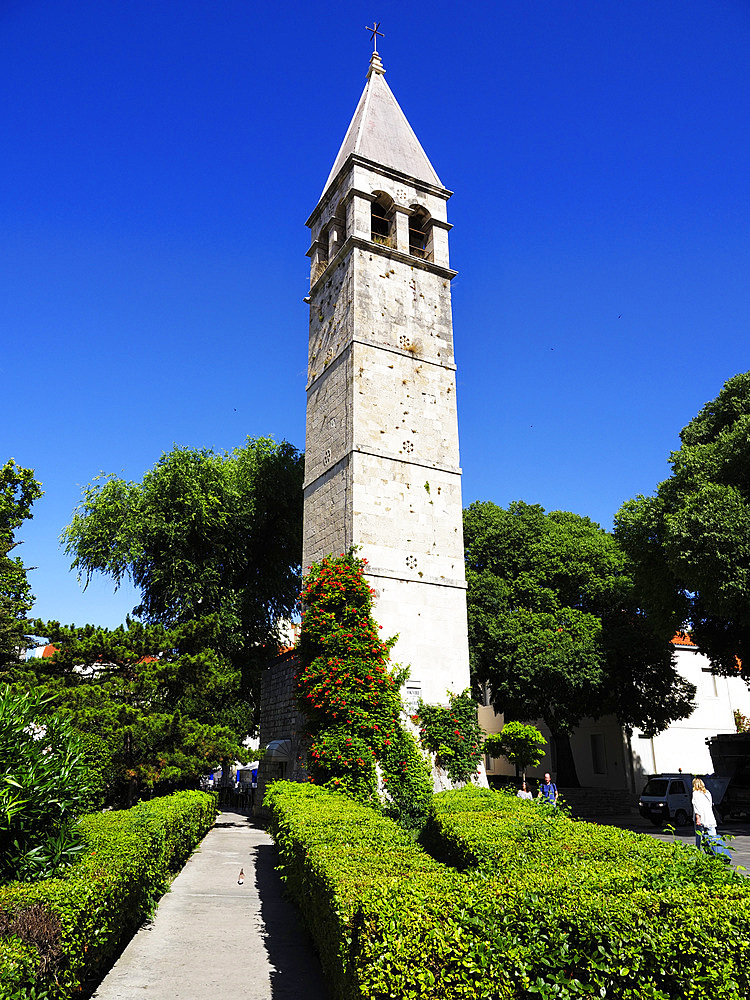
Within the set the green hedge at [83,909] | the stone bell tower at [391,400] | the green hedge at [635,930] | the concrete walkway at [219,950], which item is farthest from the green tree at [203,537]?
the green hedge at [635,930]

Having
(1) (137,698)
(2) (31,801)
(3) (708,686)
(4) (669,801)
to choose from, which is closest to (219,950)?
(2) (31,801)

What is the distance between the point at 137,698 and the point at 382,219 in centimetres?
1662

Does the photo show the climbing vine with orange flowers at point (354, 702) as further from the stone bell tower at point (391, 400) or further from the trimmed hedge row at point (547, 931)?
the trimmed hedge row at point (547, 931)

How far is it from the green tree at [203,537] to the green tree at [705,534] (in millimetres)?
13861

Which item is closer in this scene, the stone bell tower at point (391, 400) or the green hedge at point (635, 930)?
the green hedge at point (635, 930)

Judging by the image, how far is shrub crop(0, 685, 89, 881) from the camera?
6.20m

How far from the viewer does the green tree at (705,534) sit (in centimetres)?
1573

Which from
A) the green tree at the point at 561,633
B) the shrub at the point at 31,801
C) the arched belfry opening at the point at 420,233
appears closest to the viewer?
the shrub at the point at 31,801

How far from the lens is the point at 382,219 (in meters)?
21.9

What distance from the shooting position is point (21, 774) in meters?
6.46

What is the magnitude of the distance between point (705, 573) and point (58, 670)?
14763 millimetres

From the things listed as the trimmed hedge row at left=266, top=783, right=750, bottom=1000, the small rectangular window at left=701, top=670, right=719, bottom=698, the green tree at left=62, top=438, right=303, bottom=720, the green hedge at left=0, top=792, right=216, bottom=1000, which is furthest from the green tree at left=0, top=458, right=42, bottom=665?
the small rectangular window at left=701, top=670, right=719, bottom=698

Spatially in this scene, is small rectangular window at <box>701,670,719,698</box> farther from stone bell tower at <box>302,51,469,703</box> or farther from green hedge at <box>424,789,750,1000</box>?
green hedge at <box>424,789,750,1000</box>

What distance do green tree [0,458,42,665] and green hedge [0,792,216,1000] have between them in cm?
1186
